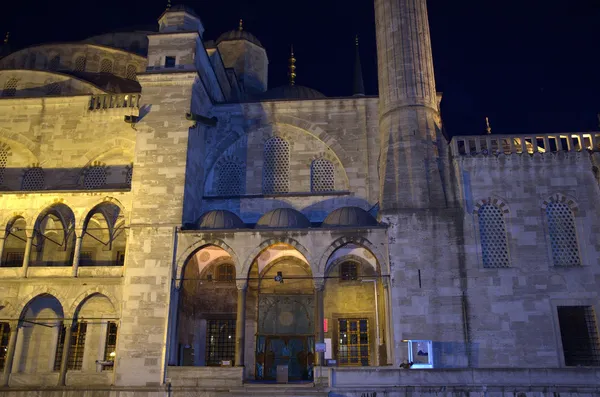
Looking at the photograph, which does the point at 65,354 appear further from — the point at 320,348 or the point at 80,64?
the point at 80,64

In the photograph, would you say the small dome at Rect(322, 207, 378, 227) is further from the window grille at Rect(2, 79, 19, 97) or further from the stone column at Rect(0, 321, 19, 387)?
the window grille at Rect(2, 79, 19, 97)

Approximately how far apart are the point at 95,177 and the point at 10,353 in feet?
24.4

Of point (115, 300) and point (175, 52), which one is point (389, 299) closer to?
point (115, 300)

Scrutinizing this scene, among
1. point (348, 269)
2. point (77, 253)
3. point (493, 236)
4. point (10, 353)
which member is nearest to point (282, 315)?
point (348, 269)

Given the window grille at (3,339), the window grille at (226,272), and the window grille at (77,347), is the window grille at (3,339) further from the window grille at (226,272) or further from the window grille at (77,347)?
the window grille at (226,272)

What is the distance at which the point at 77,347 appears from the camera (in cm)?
2048

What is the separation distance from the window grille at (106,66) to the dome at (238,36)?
5897 mm

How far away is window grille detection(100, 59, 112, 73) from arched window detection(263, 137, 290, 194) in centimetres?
1222

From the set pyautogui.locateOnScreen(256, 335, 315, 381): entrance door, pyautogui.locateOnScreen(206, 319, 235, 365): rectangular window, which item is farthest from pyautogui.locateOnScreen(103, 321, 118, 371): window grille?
pyautogui.locateOnScreen(256, 335, 315, 381): entrance door

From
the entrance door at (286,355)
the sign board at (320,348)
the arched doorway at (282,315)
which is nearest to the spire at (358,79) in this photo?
the arched doorway at (282,315)

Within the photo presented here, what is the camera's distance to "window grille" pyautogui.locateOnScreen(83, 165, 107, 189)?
902 inches

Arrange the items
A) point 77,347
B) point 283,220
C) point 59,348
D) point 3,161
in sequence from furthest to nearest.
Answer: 1. point 3,161
2. point 77,347
3. point 59,348
4. point 283,220

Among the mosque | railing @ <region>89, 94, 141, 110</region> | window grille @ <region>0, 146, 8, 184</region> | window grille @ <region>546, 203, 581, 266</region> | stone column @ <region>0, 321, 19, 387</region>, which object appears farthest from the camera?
railing @ <region>89, 94, 141, 110</region>

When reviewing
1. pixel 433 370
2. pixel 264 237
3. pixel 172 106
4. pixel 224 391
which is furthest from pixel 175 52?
pixel 433 370
